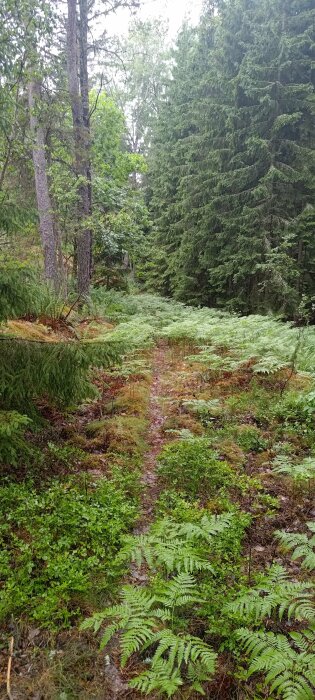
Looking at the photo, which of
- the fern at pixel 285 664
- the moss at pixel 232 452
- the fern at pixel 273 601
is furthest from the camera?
the moss at pixel 232 452

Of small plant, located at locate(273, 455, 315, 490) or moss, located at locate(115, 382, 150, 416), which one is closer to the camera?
small plant, located at locate(273, 455, 315, 490)

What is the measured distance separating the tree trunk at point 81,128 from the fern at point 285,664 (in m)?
11.1

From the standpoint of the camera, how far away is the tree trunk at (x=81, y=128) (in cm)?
1253

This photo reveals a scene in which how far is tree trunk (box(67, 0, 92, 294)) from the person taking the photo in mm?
12531

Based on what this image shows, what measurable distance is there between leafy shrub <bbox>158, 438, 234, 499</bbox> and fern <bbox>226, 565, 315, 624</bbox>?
5.29 feet

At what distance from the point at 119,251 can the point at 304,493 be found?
16.6m

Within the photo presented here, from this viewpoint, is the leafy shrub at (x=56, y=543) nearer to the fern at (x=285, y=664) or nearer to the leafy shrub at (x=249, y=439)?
the fern at (x=285, y=664)

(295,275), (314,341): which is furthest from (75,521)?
(295,275)

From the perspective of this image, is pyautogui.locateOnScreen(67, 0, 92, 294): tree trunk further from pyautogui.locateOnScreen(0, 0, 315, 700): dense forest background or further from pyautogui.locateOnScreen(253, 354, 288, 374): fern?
pyautogui.locateOnScreen(253, 354, 288, 374): fern

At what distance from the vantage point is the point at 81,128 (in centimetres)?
1281

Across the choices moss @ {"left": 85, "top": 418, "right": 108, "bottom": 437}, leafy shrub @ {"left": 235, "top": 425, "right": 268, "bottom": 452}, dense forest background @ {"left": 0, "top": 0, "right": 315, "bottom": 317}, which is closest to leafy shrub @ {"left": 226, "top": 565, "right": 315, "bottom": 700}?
leafy shrub @ {"left": 235, "top": 425, "right": 268, "bottom": 452}

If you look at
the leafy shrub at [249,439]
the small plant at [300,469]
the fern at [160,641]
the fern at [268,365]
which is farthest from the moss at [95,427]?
the fern at [160,641]

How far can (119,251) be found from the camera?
64.1 ft

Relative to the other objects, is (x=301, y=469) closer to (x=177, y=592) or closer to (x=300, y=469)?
(x=300, y=469)
